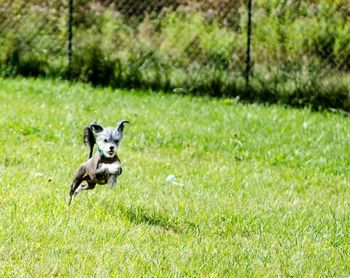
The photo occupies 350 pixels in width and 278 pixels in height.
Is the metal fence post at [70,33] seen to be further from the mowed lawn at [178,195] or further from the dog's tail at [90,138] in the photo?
the dog's tail at [90,138]

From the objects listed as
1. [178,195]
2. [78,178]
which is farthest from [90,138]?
[178,195]

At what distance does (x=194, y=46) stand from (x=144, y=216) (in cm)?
768

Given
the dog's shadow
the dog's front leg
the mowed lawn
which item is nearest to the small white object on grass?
the mowed lawn

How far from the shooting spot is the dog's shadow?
450 cm

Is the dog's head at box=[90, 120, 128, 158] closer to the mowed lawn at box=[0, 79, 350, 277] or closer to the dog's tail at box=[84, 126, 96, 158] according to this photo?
the dog's tail at box=[84, 126, 96, 158]

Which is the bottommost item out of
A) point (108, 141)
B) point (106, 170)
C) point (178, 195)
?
point (178, 195)

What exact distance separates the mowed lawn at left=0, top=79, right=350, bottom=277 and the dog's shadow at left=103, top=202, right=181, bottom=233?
0.04ft

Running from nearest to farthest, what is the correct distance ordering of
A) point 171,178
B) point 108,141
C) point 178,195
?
point 108,141 → point 178,195 → point 171,178

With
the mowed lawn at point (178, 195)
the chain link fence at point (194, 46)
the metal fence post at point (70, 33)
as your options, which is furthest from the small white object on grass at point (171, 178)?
the metal fence post at point (70, 33)

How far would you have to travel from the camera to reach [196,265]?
378 cm

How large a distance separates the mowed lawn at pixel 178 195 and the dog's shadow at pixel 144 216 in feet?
0.04

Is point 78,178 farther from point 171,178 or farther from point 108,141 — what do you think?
point 171,178

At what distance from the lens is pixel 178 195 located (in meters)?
5.28

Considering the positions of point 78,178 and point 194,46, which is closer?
point 78,178
